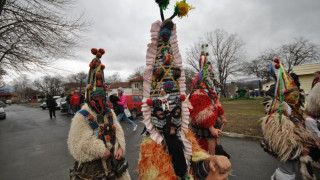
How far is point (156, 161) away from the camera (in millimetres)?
1516

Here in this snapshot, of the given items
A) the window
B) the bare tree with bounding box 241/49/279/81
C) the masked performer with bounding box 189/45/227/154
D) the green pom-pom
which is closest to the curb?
the masked performer with bounding box 189/45/227/154

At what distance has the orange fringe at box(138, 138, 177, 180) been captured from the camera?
1487mm

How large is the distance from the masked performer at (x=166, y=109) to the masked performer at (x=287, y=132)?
3.94 ft

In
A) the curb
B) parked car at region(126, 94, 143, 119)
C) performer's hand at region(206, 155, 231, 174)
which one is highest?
performer's hand at region(206, 155, 231, 174)

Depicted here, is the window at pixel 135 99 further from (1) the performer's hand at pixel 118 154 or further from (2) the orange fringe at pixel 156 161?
(2) the orange fringe at pixel 156 161

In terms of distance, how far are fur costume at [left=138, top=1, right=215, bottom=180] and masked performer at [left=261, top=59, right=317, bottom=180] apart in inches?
48.1

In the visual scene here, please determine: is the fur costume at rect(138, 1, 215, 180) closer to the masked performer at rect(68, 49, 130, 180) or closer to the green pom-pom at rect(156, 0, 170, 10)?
the green pom-pom at rect(156, 0, 170, 10)

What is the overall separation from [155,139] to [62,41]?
29.6ft

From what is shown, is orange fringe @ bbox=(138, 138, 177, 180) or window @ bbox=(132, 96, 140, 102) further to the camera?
window @ bbox=(132, 96, 140, 102)

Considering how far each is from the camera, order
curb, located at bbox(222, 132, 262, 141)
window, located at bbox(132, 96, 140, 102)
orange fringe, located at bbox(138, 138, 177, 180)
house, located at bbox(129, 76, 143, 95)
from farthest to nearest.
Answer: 1. house, located at bbox(129, 76, 143, 95)
2. window, located at bbox(132, 96, 140, 102)
3. curb, located at bbox(222, 132, 262, 141)
4. orange fringe, located at bbox(138, 138, 177, 180)

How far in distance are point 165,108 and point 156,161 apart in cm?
52

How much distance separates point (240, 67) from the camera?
100ft

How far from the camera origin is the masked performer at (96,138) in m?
1.88

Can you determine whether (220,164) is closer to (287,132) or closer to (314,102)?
(287,132)
